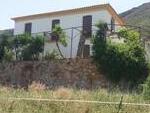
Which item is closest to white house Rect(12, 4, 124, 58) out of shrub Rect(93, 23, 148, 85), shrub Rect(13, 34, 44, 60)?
shrub Rect(13, 34, 44, 60)

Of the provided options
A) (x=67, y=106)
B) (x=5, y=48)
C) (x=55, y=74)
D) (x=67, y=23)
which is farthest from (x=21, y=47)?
(x=67, y=106)

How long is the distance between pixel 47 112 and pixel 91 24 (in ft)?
62.2

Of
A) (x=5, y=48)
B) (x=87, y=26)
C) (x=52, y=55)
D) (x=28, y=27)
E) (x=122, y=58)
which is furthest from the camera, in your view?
(x=28, y=27)

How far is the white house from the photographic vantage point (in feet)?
106

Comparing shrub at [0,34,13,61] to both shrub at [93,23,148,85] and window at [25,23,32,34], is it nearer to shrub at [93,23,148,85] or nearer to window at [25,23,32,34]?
window at [25,23,32,34]

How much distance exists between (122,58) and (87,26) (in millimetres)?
7681

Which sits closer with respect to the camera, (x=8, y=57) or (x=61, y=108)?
(x=61, y=108)

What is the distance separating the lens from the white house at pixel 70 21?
106 ft

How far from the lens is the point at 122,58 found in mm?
25781

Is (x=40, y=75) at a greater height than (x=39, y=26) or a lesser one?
lesser

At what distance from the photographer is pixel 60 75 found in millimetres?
27844

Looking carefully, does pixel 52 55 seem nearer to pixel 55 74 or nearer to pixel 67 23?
pixel 55 74

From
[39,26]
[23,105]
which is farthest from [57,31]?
[23,105]

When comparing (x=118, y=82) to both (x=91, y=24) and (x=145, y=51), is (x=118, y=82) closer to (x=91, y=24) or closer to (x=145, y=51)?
(x=145, y=51)
